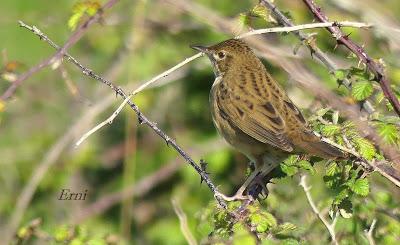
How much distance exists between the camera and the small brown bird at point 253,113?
4352 millimetres

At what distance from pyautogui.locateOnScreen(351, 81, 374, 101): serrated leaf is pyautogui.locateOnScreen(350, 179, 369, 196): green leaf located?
0.35 meters

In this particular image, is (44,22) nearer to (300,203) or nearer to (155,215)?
(155,215)

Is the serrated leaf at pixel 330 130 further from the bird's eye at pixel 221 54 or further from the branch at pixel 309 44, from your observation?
the bird's eye at pixel 221 54

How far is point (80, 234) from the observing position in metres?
4.11

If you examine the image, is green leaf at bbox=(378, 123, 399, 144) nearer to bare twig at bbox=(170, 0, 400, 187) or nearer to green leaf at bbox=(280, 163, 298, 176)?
bare twig at bbox=(170, 0, 400, 187)

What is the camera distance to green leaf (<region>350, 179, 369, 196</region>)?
3.37m

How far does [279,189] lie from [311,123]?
34.2 inches

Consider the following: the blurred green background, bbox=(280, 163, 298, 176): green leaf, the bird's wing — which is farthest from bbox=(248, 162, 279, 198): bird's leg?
the blurred green background

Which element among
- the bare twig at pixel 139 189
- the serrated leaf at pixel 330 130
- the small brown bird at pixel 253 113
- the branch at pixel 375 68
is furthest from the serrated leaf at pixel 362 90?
the bare twig at pixel 139 189

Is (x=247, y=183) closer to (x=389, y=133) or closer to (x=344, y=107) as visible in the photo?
(x=344, y=107)

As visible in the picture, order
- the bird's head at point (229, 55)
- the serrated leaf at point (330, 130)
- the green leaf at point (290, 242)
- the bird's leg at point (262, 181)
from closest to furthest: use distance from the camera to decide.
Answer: the serrated leaf at point (330, 130) → the green leaf at point (290, 242) → the bird's leg at point (262, 181) → the bird's head at point (229, 55)

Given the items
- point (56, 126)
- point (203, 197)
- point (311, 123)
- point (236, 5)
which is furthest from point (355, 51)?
point (56, 126)

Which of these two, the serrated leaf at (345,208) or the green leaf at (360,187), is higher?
the serrated leaf at (345,208)

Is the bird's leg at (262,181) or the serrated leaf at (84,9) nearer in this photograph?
the bird's leg at (262,181)
